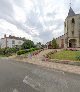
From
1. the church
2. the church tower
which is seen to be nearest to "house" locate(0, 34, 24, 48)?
the church

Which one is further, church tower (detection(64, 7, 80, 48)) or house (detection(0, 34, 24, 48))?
house (detection(0, 34, 24, 48))

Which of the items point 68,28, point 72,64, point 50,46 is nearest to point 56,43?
point 50,46

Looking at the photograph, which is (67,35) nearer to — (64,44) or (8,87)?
(64,44)

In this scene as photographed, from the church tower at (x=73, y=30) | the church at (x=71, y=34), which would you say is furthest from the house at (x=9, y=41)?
the church tower at (x=73, y=30)

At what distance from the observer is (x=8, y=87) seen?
8352 mm

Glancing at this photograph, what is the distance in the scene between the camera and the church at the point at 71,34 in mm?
42656

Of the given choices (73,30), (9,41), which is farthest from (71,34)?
(9,41)

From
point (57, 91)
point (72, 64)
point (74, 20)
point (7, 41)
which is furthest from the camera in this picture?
point (7, 41)

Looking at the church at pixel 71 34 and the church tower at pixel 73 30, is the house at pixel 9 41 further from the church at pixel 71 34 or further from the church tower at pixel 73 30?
the church tower at pixel 73 30

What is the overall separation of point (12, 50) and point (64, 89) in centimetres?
4324

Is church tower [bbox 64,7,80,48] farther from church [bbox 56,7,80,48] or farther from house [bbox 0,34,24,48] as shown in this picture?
house [bbox 0,34,24,48]

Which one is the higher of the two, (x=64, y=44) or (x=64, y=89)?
(x=64, y=44)

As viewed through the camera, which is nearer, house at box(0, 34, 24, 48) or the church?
the church

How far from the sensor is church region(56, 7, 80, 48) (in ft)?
140
